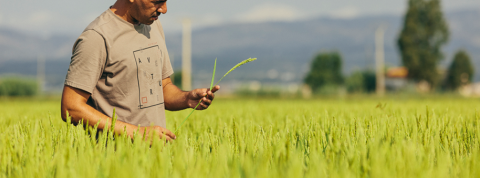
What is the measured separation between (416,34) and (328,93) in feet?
74.3

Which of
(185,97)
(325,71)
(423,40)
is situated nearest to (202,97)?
(185,97)

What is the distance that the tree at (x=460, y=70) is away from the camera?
6072cm

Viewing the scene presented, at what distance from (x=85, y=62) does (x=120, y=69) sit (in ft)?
0.66

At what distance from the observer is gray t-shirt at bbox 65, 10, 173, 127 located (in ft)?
6.21

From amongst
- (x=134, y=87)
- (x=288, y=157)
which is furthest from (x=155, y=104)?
(x=288, y=157)

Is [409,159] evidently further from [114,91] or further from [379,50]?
[379,50]

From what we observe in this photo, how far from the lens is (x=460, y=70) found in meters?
60.7

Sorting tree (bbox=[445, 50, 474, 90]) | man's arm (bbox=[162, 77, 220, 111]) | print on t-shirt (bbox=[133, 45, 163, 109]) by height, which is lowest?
tree (bbox=[445, 50, 474, 90])

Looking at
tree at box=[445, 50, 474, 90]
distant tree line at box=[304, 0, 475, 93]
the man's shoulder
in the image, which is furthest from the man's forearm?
tree at box=[445, 50, 474, 90]

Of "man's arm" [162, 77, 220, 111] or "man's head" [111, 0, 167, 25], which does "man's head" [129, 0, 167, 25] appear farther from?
"man's arm" [162, 77, 220, 111]

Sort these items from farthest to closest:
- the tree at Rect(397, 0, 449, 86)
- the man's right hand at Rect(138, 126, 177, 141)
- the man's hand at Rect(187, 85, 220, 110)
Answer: the tree at Rect(397, 0, 449, 86), the man's hand at Rect(187, 85, 220, 110), the man's right hand at Rect(138, 126, 177, 141)

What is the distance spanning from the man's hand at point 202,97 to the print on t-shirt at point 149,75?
200mm

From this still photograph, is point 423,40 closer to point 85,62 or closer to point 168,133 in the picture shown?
point 168,133

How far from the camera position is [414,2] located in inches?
1757
